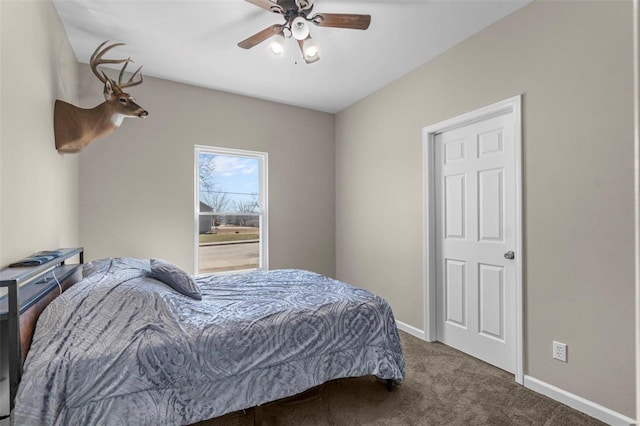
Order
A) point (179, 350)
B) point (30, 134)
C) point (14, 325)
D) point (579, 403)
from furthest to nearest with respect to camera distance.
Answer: point (579, 403) → point (30, 134) → point (179, 350) → point (14, 325)

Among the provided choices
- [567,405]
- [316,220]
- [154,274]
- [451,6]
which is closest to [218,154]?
[316,220]

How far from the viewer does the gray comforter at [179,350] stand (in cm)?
137

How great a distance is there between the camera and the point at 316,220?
4477 mm

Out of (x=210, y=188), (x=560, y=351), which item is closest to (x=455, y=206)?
(x=560, y=351)

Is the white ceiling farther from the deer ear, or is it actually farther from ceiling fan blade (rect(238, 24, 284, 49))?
the deer ear

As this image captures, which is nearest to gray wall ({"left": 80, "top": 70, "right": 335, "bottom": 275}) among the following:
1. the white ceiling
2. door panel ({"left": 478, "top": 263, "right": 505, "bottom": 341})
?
the white ceiling

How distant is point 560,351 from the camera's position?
2.12m

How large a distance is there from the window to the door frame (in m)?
2.05

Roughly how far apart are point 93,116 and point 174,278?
153 cm

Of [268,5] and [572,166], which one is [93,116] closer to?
[268,5]

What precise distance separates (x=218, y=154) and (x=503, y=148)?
10.1 ft

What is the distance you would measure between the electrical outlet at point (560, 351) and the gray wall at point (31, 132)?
327 centimetres

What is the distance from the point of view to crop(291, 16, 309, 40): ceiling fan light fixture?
2049 mm

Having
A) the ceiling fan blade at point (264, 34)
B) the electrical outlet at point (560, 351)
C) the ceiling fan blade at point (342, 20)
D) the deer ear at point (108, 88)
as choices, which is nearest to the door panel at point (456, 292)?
the electrical outlet at point (560, 351)
